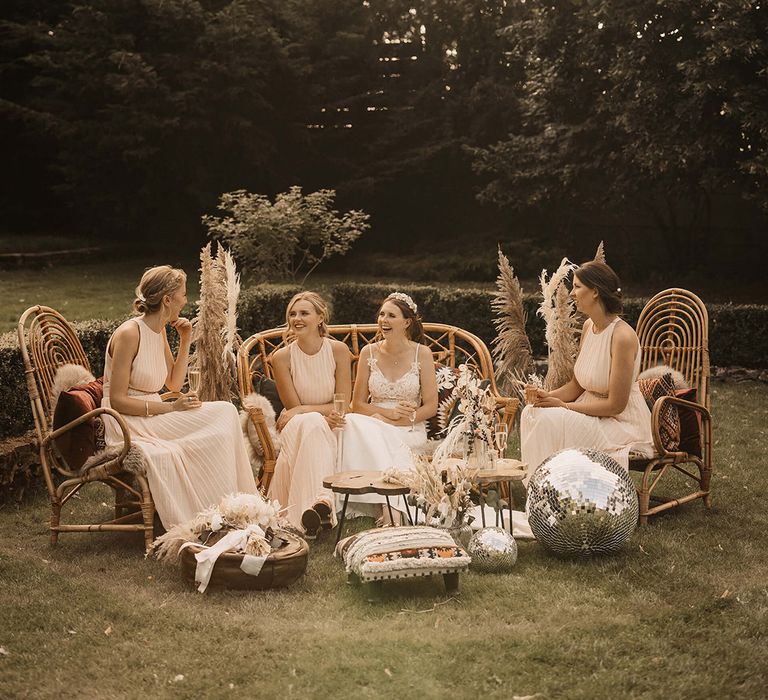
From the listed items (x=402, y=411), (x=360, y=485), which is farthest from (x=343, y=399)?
(x=360, y=485)

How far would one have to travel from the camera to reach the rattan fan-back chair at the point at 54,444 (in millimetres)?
5098

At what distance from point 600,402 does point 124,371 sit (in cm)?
281

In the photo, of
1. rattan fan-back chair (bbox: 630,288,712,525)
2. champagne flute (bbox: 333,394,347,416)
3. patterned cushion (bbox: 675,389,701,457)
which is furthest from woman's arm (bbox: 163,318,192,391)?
patterned cushion (bbox: 675,389,701,457)

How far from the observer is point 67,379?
17.9 feet

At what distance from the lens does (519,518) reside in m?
5.74

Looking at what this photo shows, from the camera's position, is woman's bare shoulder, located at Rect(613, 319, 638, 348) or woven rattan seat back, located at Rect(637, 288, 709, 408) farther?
woven rattan seat back, located at Rect(637, 288, 709, 408)

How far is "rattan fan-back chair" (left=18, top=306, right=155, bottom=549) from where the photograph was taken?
5.10 meters

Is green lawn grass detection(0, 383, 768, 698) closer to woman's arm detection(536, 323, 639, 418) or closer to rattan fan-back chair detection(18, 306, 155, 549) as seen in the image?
rattan fan-back chair detection(18, 306, 155, 549)

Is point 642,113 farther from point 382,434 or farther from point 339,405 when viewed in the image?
point 339,405

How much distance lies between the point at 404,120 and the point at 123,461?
14543 millimetres

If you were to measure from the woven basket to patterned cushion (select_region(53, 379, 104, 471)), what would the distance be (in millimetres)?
981

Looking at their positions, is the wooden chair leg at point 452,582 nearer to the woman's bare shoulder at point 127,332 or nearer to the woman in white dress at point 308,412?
the woman in white dress at point 308,412

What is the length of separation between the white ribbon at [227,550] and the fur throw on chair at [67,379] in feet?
4.51

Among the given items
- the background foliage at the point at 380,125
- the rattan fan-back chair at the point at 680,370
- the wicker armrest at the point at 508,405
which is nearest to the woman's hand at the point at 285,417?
the wicker armrest at the point at 508,405
